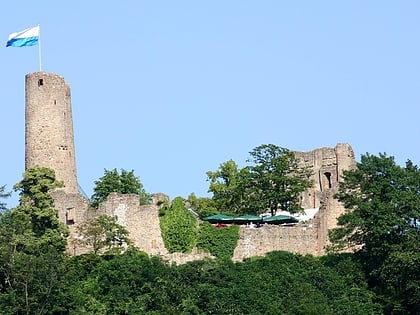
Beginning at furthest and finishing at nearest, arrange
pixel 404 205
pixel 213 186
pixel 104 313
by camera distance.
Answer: pixel 213 186
pixel 404 205
pixel 104 313

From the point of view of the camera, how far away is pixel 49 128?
64625 mm

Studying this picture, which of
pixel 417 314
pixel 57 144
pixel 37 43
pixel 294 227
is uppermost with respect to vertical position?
pixel 37 43

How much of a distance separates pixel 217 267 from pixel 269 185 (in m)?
9.22

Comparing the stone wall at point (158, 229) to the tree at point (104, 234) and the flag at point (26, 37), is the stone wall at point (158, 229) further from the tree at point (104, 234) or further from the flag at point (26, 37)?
the flag at point (26, 37)

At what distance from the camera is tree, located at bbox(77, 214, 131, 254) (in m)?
59.6

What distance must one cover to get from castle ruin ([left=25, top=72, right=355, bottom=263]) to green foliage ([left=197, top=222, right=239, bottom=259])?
296 mm

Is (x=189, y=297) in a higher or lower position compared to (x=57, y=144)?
lower

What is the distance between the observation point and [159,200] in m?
64.6

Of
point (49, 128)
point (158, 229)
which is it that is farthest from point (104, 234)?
point (49, 128)

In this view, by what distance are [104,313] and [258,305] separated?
235 inches

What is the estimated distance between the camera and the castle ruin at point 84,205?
60.8 metres

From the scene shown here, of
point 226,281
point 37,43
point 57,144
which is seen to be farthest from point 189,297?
point 37,43

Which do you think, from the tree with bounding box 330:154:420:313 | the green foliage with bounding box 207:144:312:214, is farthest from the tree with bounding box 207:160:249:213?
the tree with bounding box 330:154:420:313

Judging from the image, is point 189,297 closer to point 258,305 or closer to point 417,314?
point 258,305
